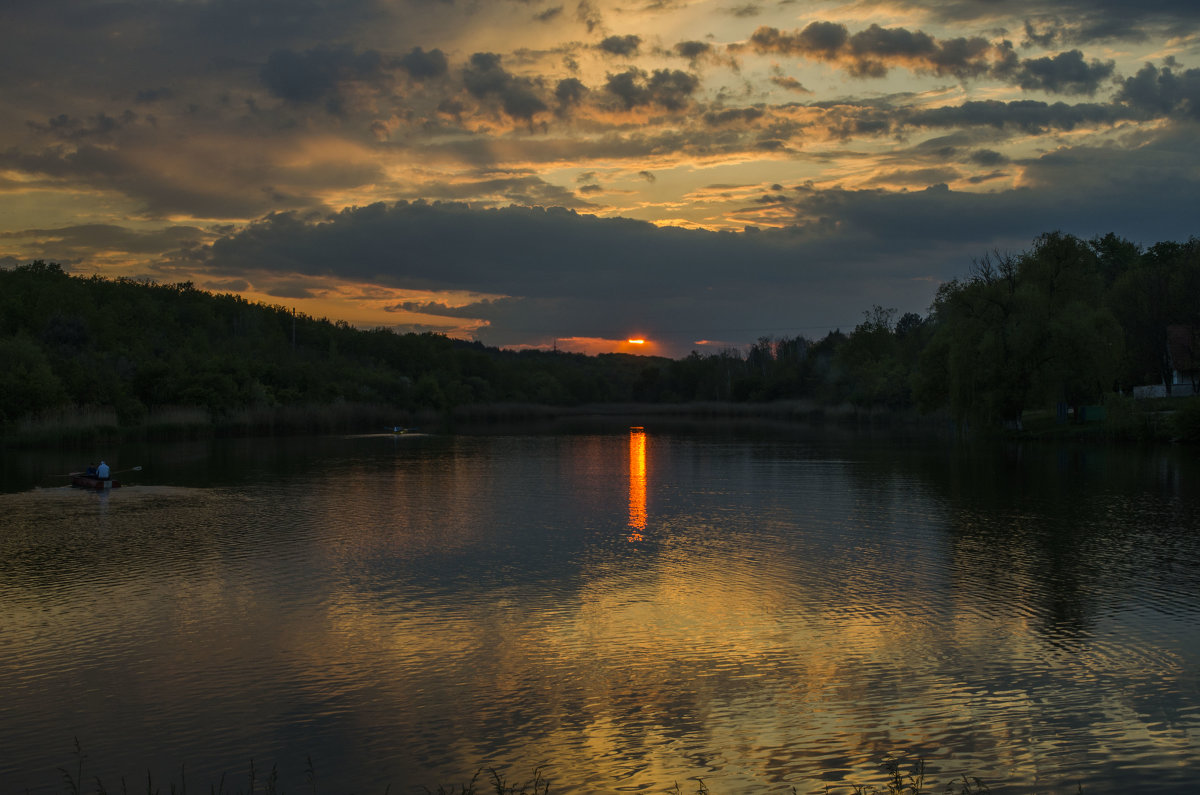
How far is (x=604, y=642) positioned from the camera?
503 inches

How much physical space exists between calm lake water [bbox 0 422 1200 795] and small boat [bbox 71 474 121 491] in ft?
6.79

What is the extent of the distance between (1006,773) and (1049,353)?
5046cm

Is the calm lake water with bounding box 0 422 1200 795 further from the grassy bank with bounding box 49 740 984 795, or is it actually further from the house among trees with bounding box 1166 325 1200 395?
the house among trees with bounding box 1166 325 1200 395

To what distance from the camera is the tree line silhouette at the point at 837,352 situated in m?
53.5

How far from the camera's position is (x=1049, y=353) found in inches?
2092

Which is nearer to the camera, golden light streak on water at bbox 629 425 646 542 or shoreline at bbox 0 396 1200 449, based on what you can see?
golden light streak on water at bbox 629 425 646 542

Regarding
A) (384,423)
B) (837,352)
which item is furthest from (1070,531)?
(837,352)

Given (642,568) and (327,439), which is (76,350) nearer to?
(327,439)

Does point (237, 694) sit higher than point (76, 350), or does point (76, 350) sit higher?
point (76, 350)

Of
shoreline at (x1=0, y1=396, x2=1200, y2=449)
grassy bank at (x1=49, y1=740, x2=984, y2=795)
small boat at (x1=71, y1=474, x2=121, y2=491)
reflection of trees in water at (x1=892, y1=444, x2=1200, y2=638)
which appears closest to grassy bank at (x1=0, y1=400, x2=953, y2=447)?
shoreline at (x1=0, y1=396, x2=1200, y2=449)

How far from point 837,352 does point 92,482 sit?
4156 inches

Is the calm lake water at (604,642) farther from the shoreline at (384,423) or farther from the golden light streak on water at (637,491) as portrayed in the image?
the shoreline at (384,423)

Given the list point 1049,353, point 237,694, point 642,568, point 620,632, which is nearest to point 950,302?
point 1049,353

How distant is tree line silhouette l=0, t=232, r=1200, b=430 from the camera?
176 feet
